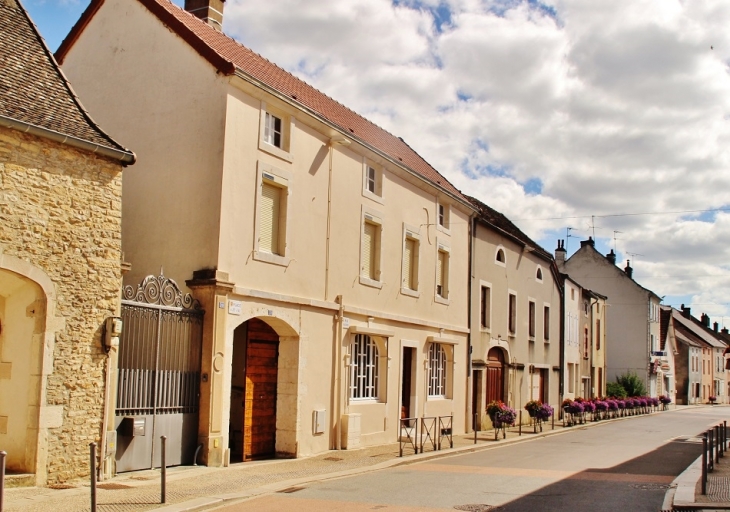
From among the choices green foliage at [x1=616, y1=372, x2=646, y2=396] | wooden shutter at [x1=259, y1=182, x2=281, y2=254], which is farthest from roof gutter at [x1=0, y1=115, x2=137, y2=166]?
green foliage at [x1=616, y1=372, x2=646, y2=396]

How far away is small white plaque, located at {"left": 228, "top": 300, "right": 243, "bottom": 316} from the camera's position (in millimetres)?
13681

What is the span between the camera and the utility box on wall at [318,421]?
16016 millimetres

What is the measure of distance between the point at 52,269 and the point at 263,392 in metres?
5.81

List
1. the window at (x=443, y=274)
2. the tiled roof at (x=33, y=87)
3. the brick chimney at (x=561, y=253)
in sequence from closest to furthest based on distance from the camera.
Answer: the tiled roof at (x=33, y=87) → the window at (x=443, y=274) → the brick chimney at (x=561, y=253)

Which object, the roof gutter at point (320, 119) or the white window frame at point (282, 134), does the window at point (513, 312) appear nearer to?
the roof gutter at point (320, 119)

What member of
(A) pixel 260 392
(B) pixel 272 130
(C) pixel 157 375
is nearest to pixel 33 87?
(C) pixel 157 375

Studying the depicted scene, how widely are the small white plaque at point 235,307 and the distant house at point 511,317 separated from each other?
39.0 feet

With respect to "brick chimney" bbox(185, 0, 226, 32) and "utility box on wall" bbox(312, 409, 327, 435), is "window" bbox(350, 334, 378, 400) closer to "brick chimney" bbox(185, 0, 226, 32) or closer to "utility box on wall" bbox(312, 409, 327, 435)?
"utility box on wall" bbox(312, 409, 327, 435)

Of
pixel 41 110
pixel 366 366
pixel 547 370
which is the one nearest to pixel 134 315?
pixel 41 110

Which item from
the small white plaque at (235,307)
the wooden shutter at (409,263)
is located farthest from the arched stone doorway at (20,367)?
the wooden shutter at (409,263)

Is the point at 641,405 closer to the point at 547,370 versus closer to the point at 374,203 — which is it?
the point at 547,370

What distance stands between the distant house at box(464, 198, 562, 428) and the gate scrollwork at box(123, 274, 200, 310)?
13.0 metres

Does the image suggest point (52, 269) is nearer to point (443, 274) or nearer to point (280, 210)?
point (280, 210)

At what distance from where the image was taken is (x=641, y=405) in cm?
3975
